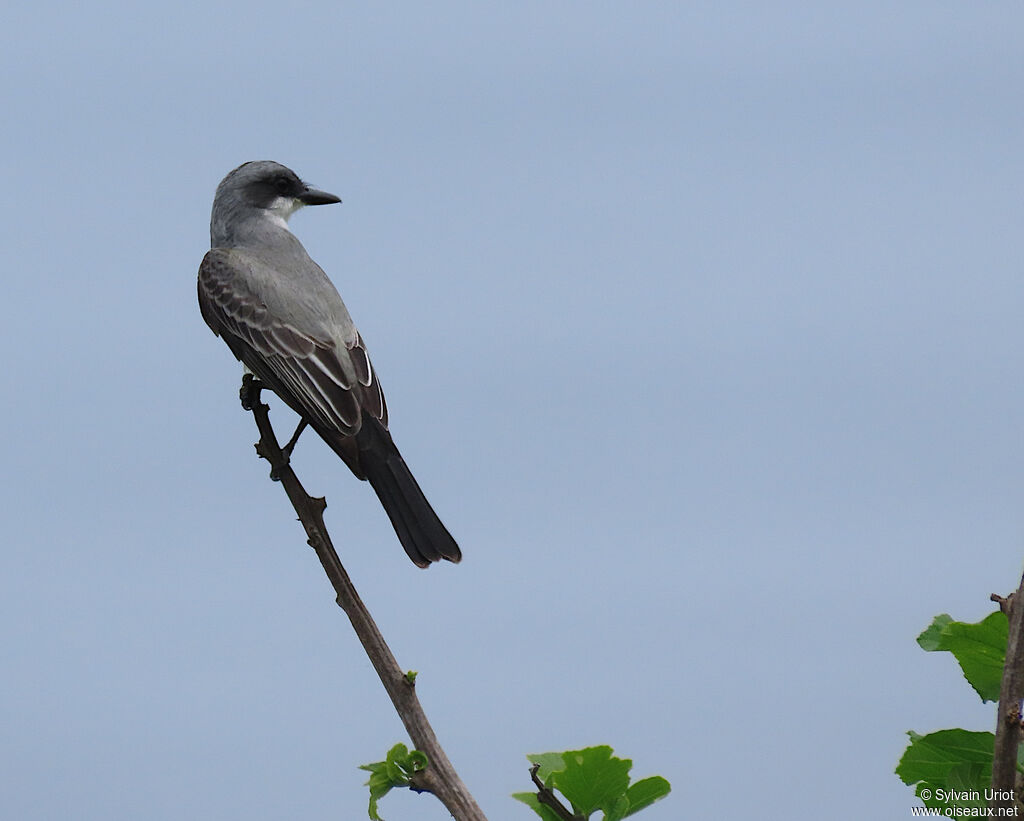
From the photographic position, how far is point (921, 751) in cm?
135

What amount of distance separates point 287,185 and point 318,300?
34.7 inches

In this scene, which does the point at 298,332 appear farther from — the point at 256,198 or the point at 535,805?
the point at 535,805

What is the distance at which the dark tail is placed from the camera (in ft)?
8.82

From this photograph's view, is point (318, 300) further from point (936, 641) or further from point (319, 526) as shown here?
point (936, 641)

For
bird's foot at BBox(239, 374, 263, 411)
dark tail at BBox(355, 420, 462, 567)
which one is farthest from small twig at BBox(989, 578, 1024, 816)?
bird's foot at BBox(239, 374, 263, 411)

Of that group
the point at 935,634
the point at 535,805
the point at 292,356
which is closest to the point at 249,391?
the point at 292,356

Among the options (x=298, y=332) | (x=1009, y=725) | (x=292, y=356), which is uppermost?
(x=298, y=332)

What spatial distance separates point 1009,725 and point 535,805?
1.69 feet

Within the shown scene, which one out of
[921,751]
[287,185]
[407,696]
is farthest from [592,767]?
[287,185]

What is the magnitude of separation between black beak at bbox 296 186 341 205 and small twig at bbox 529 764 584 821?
10.6 feet

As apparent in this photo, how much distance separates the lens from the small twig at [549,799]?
4.24 feet

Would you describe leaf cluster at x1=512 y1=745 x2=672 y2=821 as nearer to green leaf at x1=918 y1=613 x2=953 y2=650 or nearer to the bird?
green leaf at x1=918 y1=613 x2=953 y2=650

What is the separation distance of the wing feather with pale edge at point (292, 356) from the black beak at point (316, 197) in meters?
0.53

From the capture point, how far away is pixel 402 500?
283cm
